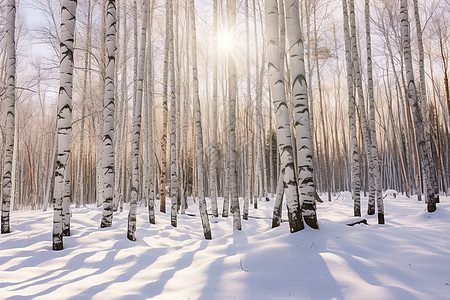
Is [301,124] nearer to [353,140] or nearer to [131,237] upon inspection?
[131,237]

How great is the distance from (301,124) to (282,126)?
0.94 ft

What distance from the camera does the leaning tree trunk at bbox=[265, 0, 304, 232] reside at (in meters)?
4.23

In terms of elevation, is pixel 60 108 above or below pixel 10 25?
below

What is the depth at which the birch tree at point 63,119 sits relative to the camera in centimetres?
484

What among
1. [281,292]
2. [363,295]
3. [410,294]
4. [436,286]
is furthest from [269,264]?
[436,286]

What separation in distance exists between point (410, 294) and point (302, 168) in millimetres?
2246

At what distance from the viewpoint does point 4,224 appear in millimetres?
6340

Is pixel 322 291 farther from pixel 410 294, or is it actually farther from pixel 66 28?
pixel 66 28

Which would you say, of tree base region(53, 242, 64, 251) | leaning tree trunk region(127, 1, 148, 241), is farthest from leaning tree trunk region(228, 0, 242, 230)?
tree base region(53, 242, 64, 251)

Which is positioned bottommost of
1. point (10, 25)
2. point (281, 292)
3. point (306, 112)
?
point (281, 292)

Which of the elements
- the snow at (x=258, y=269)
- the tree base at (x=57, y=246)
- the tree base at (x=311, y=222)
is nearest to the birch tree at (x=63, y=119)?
the tree base at (x=57, y=246)

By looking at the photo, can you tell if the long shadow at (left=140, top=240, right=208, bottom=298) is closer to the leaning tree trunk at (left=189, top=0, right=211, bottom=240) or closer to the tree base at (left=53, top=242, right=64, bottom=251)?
the tree base at (left=53, top=242, right=64, bottom=251)

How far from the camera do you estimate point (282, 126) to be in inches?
178

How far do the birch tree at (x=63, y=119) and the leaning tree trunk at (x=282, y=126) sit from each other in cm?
351
